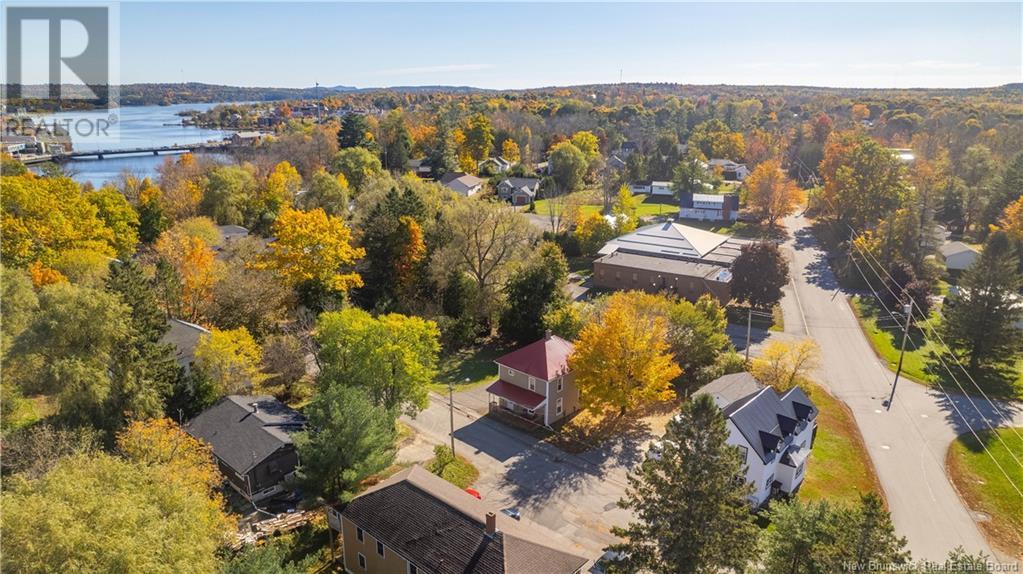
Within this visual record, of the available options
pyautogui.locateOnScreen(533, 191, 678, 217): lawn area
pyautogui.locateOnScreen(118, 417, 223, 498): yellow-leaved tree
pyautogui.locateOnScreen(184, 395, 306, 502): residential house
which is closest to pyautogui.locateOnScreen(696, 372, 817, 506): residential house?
pyautogui.locateOnScreen(184, 395, 306, 502): residential house

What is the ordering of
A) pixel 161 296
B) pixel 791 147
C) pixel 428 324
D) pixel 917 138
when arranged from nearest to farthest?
pixel 428 324, pixel 161 296, pixel 917 138, pixel 791 147

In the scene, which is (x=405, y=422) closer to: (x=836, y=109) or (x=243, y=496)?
(x=243, y=496)

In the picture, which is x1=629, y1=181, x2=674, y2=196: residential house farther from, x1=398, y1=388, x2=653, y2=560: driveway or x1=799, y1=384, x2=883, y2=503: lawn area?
x1=398, y1=388, x2=653, y2=560: driveway

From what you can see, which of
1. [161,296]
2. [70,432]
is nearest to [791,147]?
[161,296]

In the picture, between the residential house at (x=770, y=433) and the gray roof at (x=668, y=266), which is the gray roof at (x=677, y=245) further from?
the residential house at (x=770, y=433)

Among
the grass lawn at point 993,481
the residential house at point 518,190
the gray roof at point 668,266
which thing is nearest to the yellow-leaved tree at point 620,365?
the grass lawn at point 993,481

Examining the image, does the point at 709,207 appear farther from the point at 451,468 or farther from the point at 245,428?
the point at 245,428
